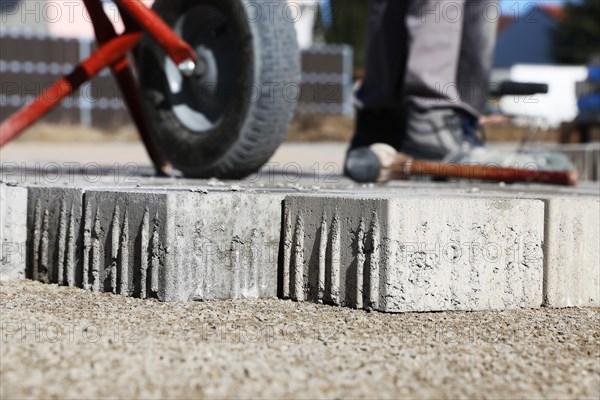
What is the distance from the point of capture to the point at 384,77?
4.61m

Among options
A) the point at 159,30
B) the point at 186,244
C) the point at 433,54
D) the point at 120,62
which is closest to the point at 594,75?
the point at 433,54

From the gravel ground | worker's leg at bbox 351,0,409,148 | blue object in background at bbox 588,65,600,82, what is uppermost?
blue object in background at bbox 588,65,600,82

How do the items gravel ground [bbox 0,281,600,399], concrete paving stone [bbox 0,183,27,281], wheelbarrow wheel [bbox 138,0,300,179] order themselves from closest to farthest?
gravel ground [bbox 0,281,600,399] → concrete paving stone [bbox 0,183,27,281] → wheelbarrow wheel [bbox 138,0,300,179]

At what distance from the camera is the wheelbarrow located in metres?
3.32

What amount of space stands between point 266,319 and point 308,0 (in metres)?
28.3

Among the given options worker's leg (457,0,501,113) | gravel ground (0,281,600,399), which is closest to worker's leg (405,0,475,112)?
worker's leg (457,0,501,113)

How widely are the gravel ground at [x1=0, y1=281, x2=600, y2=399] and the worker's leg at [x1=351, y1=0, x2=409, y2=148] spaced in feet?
7.41

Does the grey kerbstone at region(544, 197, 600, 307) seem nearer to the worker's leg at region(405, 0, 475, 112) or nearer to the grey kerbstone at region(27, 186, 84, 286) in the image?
the grey kerbstone at region(27, 186, 84, 286)

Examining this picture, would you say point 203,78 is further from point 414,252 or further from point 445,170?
point 414,252

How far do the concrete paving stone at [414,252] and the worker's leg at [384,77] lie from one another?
2.09 meters

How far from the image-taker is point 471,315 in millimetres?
2332

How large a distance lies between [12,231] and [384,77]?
2.26 m

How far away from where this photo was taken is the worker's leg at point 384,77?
4566mm

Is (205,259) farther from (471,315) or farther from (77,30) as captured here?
(77,30)
